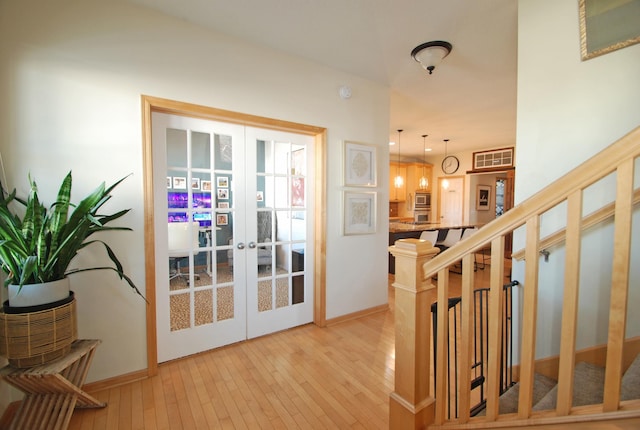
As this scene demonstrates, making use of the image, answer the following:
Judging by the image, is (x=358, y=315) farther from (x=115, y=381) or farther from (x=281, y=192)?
(x=115, y=381)

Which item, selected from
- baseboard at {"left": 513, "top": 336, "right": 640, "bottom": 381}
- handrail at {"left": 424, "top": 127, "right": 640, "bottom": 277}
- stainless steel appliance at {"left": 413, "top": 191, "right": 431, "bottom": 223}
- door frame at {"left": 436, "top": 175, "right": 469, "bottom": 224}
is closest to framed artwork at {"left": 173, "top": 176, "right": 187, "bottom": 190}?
handrail at {"left": 424, "top": 127, "right": 640, "bottom": 277}

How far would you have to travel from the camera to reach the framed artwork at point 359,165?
3076mm

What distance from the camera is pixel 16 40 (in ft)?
5.62

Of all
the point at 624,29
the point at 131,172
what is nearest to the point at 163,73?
the point at 131,172

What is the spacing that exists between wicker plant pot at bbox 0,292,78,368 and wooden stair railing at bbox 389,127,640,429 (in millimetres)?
1748

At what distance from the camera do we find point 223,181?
2.50 meters

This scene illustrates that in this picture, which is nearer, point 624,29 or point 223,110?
point 624,29

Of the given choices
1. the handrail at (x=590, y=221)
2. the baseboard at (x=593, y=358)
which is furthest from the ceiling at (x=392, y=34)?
the baseboard at (x=593, y=358)

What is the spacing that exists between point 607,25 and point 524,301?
1.73m

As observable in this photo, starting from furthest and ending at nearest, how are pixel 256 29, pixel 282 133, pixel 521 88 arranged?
pixel 282 133 → pixel 256 29 → pixel 521 88

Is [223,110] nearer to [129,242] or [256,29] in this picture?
[256,29]

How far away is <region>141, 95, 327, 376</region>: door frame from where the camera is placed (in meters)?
2.07

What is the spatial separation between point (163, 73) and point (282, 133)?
1066 millimetres

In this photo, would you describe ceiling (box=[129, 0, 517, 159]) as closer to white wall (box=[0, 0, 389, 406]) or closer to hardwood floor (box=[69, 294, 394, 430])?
white wall (box=[0, 0, 389, 406])
